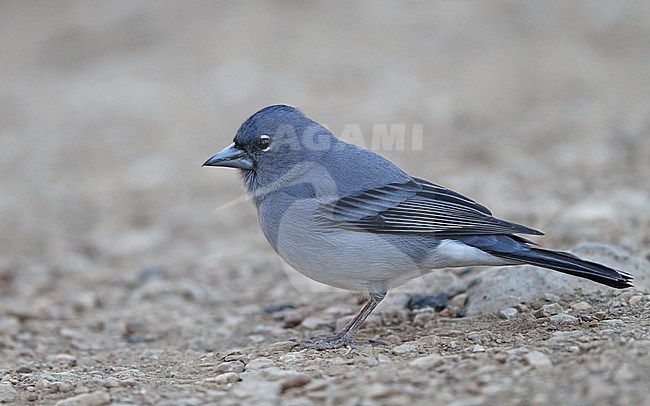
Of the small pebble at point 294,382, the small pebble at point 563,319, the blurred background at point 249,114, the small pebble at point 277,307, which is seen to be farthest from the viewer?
the blurred background at point 249,114

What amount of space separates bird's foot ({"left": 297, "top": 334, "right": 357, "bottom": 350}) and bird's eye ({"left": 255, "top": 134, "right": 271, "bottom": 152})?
1377 mm

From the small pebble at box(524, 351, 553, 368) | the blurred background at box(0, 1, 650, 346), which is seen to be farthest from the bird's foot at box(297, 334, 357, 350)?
the blurred background at box(0, 1, 650, 346)

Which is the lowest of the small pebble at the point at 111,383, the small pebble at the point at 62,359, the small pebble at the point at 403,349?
the small pebble at the point at 62,359

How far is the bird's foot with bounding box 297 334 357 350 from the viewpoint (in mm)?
5009

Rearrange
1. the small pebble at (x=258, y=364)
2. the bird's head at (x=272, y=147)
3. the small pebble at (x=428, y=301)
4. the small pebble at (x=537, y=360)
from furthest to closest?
the small pebble at (x=428, y=301), the bird's head at (x=272, y=147), the small pebble at (x=258, y=364), the small pebble at (x=537, y=360)

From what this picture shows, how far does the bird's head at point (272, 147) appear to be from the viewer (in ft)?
18.3

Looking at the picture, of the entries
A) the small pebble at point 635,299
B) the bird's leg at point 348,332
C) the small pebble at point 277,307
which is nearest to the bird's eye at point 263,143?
the bird's leg at point 348,332

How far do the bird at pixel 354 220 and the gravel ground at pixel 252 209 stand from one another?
17.2 inches

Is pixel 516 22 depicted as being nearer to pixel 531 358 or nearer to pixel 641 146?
pixel 641 146

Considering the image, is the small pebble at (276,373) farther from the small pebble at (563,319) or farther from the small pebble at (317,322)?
the small pebble at (563,319)

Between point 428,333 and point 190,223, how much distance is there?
16.1 ft

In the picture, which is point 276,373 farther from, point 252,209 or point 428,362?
point 252,209

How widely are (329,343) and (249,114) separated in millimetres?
7370

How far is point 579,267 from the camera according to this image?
4539 millimetres
